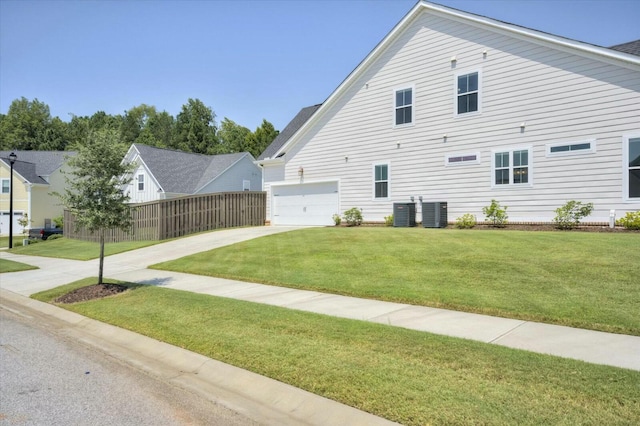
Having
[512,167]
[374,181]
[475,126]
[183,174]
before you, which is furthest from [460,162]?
[183,174]

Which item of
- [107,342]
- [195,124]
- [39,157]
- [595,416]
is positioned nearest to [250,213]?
[107,342]

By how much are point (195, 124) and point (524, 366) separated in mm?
60165

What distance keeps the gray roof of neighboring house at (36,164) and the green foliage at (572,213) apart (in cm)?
4066

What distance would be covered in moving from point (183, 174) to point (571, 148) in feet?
90.5

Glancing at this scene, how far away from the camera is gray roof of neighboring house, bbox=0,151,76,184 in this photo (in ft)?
132

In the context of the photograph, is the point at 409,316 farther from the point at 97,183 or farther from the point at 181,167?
the point at 181,167

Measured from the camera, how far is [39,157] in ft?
147

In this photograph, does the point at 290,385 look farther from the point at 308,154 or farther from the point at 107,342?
the point at 308,154

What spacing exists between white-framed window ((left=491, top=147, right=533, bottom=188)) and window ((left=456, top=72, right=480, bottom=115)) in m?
2.16

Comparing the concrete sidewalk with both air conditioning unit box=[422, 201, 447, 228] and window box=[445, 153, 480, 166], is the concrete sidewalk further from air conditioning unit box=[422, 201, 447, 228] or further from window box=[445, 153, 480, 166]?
window box=[445, 153, 480, 166]

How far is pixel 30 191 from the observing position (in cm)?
3934

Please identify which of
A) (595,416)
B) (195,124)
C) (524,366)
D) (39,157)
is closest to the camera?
(595,416)

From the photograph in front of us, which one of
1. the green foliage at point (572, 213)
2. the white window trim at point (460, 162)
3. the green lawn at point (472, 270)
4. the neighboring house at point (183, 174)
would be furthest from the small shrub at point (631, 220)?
the neighboring house at point (183, 174)

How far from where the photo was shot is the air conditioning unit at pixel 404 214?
17344 millimetres
